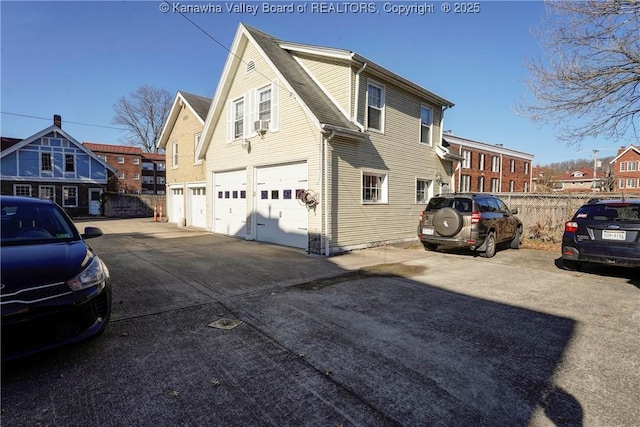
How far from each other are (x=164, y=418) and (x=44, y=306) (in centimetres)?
143

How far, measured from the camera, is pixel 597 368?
3.28 meters

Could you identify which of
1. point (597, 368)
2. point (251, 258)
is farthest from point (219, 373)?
point (251, 258)

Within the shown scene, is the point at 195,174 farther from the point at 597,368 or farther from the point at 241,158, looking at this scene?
the point at 597,368

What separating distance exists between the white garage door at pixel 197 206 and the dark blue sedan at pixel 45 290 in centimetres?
1317

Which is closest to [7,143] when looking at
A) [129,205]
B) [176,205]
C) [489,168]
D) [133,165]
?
[129,205]

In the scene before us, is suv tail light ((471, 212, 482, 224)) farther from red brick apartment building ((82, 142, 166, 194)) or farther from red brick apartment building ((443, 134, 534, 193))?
red brick apartment building ((82, 142, 166, 194))

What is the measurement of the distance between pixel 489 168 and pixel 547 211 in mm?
26394

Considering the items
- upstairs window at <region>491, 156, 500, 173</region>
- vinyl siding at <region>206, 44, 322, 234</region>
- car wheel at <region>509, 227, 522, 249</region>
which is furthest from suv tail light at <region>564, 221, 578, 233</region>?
upstairs window at <region>491, 156, 500, 173</region>

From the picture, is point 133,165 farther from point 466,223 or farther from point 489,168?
point 466,223

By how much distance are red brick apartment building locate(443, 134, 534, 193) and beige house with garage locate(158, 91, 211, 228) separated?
21791 mm

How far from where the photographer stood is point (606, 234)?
21.7 feet

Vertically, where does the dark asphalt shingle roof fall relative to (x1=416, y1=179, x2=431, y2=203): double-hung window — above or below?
above

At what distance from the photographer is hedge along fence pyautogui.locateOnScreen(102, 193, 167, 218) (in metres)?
28.8

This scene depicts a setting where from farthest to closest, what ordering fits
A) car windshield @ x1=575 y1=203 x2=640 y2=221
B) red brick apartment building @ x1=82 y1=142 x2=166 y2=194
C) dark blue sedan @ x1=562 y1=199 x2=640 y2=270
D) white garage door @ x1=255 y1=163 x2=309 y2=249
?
red brick apartment building @ x1=82 y1=142 x2=166 y2=194, white garage door @ x1=255 y1=163 x2=309 y2=249, car windshield @ x1=575 y1=203 x2=640 y2=221, dark blue sedan @ x1=562 y1=199 x2=640 y2=270
